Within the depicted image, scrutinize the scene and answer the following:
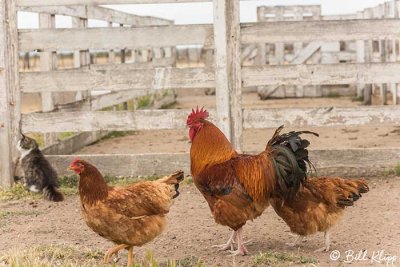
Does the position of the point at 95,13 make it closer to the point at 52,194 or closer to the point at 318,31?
the point at 52,194

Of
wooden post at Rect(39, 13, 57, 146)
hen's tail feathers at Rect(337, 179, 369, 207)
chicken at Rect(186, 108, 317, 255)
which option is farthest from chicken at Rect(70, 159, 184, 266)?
wooden post at Rect(39, 13, 57, 146)

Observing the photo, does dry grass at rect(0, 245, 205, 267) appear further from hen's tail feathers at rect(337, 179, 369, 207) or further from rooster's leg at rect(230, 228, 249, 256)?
hen's tail feathers at rect(337, 179, 369, 207)

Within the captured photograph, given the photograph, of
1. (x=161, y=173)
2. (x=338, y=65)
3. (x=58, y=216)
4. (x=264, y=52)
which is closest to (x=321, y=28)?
(x=338, y=65)

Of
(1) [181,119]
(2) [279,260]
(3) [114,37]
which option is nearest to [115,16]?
(3) [114,37]

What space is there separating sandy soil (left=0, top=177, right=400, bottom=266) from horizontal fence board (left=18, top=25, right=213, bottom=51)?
6.16ft

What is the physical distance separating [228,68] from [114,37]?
1416 mm

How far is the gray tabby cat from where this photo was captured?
25.6 ft

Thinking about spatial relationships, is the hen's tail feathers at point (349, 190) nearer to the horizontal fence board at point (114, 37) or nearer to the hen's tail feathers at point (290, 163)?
the hen's tail feathers at point (290, 163)

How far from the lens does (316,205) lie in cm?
558

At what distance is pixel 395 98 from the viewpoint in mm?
Result: 14102

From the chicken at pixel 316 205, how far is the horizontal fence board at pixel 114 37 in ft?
9.94

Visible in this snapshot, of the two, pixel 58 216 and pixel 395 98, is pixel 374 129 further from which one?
pixel 58 216

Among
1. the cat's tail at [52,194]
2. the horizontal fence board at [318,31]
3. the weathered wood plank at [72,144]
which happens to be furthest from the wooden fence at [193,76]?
the weathered wood plank at [72,144]

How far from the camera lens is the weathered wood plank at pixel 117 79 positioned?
8.20 meters
